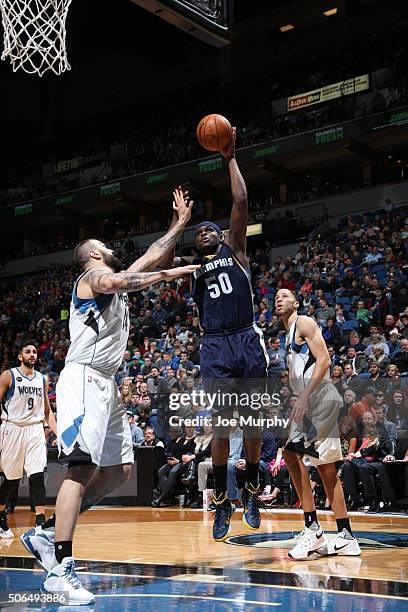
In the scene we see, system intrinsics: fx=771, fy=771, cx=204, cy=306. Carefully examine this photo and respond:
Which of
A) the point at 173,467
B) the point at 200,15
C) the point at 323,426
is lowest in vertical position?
the point at 173,467

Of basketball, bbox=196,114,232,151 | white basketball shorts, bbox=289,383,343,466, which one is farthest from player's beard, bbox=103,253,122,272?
white basketball shorts, bbox=289,383,343,466

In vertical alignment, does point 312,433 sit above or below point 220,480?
above

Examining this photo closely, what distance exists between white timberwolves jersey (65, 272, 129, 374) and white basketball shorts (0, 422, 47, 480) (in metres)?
3.93

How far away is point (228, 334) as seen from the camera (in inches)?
223

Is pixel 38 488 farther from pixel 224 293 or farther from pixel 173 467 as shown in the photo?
pixel 224 293

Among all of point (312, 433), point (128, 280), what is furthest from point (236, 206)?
point (312, 433)

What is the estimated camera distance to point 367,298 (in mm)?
14312

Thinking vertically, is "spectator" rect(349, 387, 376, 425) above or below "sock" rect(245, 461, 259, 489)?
above

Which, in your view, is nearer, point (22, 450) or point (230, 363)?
point (230, 363)

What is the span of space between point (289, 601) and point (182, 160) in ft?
67.5

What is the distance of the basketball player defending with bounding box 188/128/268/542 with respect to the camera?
18.4ft

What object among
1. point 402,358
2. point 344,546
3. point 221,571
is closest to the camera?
point 221,571

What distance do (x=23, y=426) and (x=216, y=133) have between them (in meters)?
4.32

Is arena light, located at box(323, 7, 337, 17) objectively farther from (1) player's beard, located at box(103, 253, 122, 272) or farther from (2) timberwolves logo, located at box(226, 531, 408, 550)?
(1) player's beard, located at box(103, 253, 122, 272)
